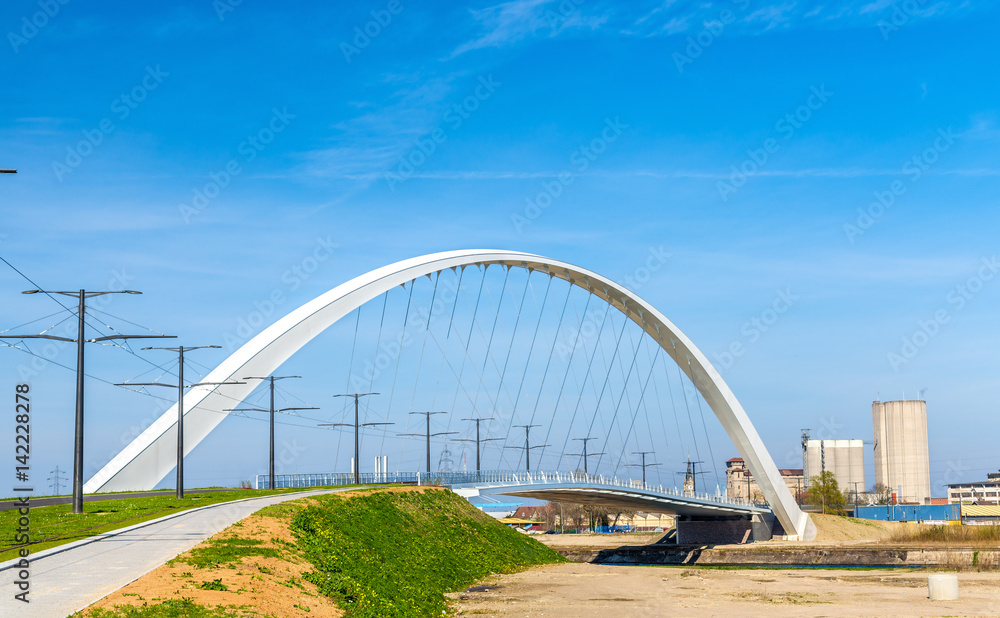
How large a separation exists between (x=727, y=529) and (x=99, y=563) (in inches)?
2437

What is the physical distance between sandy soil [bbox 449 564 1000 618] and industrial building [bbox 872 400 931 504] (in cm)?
12684

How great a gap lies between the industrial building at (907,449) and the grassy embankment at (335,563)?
134 meters

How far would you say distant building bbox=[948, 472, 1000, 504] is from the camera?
6831 inches

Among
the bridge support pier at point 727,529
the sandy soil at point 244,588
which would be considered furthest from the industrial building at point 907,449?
the sandy soil at point 244,588

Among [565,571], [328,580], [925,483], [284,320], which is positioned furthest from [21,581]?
[925,483]

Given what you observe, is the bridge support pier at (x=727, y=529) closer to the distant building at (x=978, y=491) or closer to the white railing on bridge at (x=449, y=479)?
the white railing on bridge at (x=449, y=479)

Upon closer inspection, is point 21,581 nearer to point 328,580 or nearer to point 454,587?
point 328,580

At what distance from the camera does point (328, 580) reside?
1969 cm

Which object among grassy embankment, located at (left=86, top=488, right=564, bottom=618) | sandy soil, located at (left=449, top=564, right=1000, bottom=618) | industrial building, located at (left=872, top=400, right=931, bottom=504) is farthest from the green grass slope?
industrial building, located at (left=872, top=400, right=931, bottom=504)

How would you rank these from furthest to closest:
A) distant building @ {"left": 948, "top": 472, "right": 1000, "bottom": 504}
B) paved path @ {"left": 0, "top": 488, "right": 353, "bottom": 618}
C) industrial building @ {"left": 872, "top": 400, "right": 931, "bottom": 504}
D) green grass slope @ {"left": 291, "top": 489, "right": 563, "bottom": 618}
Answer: distant building @ {"left": 948, "top": 472, "right": 1000, "bottom": 504} < industrial building @ {"left": 872, "top": 400, "right": 931, "bottom": 504} < green grass slope @ {"left": 291, "top": 489, "right": 563, "bottom": 618} < paved path @ {"left": 0, "top": 488, "right": 353, "bottom": 618}

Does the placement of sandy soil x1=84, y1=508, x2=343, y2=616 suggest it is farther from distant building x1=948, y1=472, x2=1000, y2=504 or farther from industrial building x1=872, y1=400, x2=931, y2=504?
distant building x1=948, y1=472, x2=1000, y2=504

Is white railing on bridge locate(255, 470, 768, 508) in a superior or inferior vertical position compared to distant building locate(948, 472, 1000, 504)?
superior

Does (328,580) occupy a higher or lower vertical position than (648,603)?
higher

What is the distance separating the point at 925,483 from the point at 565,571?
138 m
